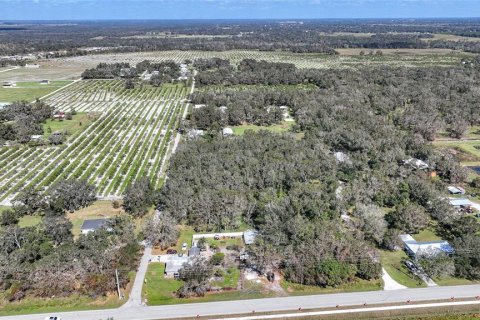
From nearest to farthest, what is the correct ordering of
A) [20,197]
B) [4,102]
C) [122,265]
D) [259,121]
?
1. [122,265]
2. [20,197]
3. [259,121]
4. [4,102]

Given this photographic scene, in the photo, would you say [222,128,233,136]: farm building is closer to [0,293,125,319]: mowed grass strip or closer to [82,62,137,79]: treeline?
[0,293,125,319]: mowed grass strip

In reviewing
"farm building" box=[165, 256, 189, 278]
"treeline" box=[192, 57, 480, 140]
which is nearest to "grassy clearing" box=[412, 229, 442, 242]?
"farm building" box=[165, 256, 189, 278]

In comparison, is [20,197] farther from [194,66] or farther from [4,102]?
[194,66]

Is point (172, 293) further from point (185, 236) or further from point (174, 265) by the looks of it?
point (185, 236)

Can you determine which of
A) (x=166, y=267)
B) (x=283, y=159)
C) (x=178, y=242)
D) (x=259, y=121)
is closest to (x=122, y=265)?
(x=166, y=267)

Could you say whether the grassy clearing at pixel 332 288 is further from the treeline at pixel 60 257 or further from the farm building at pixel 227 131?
the farm building at pixel 227 131
